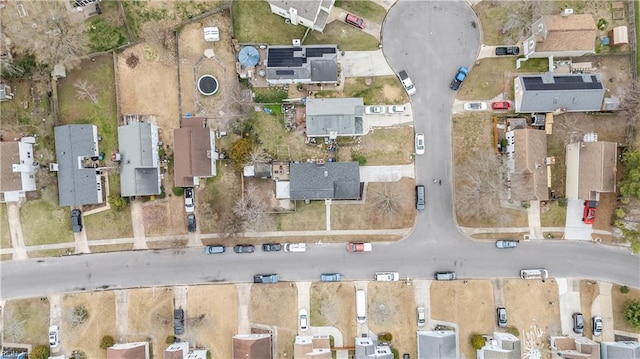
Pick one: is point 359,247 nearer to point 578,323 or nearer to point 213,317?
point 213,317

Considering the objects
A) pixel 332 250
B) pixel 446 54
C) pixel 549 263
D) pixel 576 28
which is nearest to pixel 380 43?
pixel 446 54

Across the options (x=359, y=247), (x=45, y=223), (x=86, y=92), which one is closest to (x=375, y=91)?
(x=359, y=247)

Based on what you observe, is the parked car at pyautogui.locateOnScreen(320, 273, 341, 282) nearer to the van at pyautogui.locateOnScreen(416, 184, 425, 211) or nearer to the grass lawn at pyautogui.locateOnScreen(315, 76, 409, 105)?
the van at pyautogui.locateOnScreen(416, 184, 425, 211)

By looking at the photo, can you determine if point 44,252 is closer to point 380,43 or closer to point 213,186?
point 213,186

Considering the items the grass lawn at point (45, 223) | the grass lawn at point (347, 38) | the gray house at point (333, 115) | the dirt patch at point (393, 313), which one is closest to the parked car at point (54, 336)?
the grass lawn at point (45, 223)

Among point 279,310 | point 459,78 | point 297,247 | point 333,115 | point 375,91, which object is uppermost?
point 459,78

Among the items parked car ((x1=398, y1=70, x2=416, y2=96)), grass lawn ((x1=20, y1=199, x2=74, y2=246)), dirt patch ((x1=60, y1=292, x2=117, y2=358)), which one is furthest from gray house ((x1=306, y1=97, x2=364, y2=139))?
dirt patch ((x1=60, y1=292, x2=117, y2=358))
